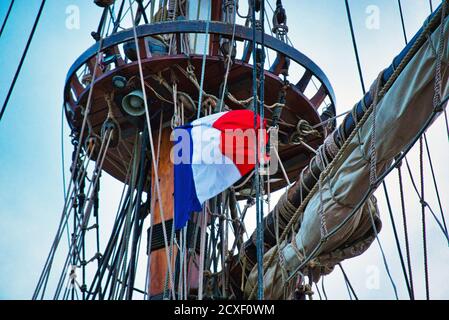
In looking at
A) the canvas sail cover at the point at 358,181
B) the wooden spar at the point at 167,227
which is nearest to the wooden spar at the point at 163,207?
the wooden spar at the point at 167,227

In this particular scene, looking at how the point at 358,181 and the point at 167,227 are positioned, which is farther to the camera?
the point at 167,227

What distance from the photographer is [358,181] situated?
6.17 m

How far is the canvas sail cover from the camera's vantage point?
212 inches

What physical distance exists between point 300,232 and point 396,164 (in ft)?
5.20

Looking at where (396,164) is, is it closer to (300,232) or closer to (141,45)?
(300,232)

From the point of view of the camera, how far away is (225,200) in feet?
26.7

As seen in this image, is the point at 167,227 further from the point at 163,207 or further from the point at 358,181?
the point at 358,181

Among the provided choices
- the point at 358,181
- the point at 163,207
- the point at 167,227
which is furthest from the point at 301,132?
the point at 358,181

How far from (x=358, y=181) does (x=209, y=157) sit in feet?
4.92

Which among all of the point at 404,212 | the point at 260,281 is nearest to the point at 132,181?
the point at 404,212

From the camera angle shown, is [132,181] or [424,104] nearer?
[424,104]
